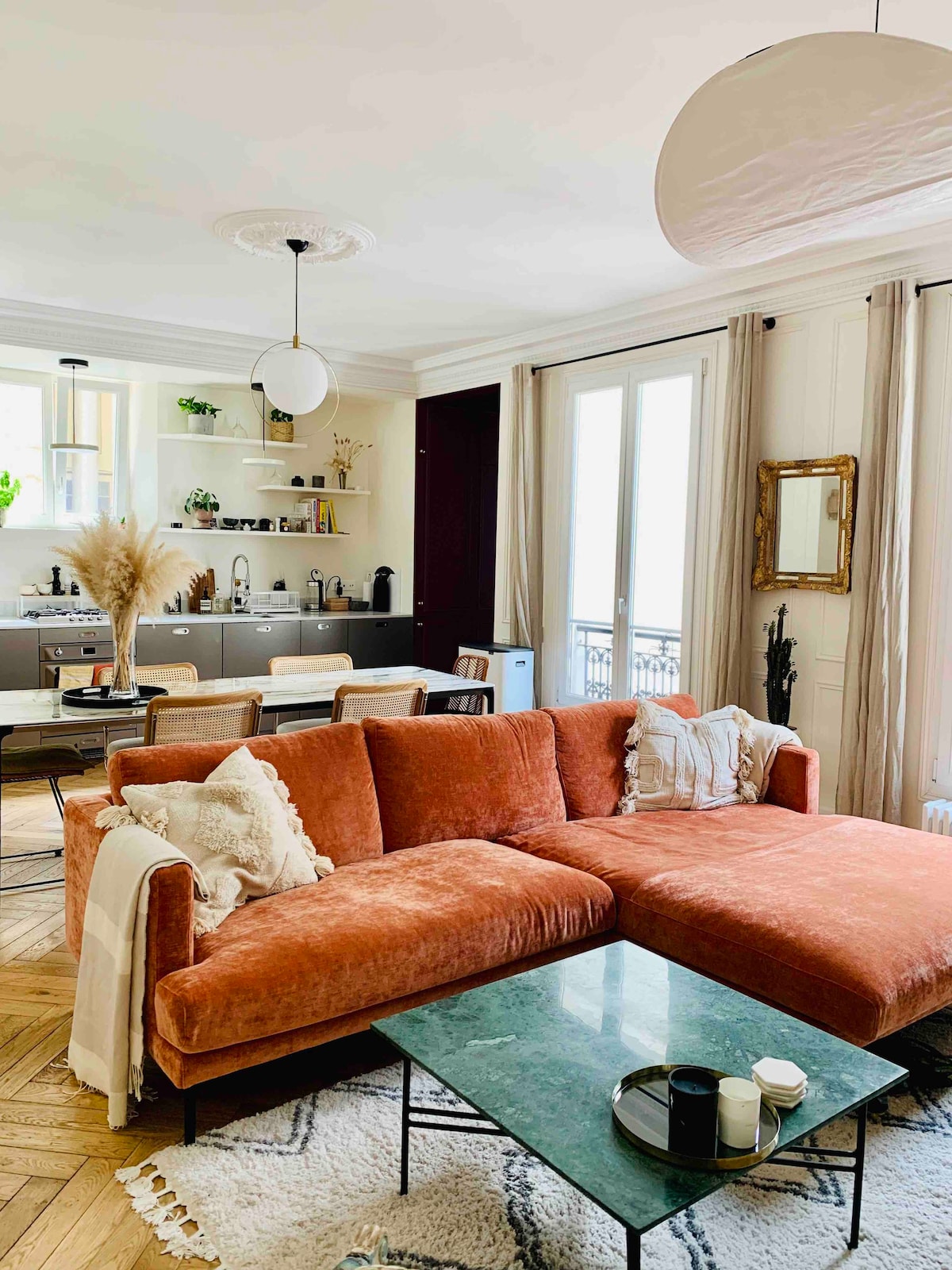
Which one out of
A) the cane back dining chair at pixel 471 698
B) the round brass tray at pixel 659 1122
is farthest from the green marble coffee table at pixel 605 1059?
the cane back dining chair at pixel 471 698

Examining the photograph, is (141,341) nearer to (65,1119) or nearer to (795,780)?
(795,780)

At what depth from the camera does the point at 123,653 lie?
387cm

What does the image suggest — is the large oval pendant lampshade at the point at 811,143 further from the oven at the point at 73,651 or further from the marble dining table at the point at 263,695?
the oven at the point at 73,651

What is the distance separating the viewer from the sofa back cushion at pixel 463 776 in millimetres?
3188

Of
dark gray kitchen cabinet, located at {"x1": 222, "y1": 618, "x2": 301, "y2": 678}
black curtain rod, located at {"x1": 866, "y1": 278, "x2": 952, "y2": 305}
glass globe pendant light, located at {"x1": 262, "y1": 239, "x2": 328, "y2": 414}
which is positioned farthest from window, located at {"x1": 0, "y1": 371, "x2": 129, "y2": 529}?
black curtain rod, located at {"x1": 866, "y1": 278, "x2": 952, "y2": 305}

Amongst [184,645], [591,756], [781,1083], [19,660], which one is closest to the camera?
[781,1083]

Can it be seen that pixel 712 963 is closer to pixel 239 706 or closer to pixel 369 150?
pixel 239 706

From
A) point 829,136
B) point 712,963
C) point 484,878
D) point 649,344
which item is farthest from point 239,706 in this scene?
point 649,344

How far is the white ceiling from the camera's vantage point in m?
2.64

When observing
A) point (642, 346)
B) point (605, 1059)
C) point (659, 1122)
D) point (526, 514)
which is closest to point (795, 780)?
point (605, 1059)

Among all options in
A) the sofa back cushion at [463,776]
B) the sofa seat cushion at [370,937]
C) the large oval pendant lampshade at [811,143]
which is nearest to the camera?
the large oval pendant lampshade at [811,143]

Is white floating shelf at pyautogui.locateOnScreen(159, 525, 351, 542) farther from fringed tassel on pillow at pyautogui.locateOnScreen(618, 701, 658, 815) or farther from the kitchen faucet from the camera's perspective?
fringed tassel on pillow at pyautogui.locateOnScreen(618, 701, 658, 815)

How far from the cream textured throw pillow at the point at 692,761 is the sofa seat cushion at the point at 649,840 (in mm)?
60

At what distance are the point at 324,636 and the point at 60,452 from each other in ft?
7.59
